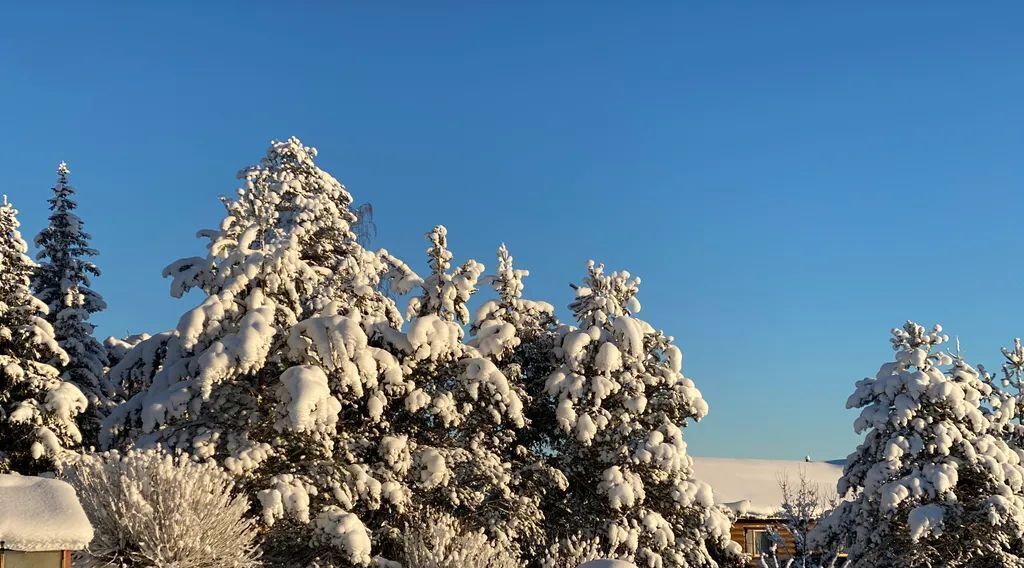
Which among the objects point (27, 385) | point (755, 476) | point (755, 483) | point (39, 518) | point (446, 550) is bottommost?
point (39, 518)

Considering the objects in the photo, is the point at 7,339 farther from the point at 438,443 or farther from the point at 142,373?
the point at 438,443

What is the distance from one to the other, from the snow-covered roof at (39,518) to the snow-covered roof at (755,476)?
135 ft

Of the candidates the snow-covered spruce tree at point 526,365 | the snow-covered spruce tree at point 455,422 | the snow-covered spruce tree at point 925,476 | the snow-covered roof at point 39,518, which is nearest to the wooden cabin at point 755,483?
the snow-covered spruce tree at point 925,476

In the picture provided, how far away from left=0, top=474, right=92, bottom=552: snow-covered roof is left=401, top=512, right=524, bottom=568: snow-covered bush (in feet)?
28.8

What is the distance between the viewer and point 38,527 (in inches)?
467

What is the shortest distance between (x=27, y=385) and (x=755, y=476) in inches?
1605

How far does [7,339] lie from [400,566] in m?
12.1

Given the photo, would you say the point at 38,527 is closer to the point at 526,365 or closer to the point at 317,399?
the point at 317,399

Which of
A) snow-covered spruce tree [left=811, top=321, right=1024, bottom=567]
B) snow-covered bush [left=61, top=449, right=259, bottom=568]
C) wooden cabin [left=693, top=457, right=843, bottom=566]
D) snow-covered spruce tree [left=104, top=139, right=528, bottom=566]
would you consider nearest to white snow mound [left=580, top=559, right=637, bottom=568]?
snow-covered bush [left=61, top=449, right=259, bottom=568]

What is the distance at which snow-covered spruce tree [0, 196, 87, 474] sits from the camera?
26.1 m

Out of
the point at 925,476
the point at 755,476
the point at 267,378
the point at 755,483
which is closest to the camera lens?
the point at 267,378

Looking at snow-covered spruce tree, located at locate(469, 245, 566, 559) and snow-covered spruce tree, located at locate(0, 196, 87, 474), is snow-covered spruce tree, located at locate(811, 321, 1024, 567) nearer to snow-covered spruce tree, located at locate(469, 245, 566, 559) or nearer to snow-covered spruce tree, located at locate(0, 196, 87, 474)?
snow-covered spruce tree, located at locate(469, 245, 566, 559)

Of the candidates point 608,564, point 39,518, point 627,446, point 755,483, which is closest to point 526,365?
point 627,446

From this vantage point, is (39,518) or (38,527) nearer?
(38,527)
